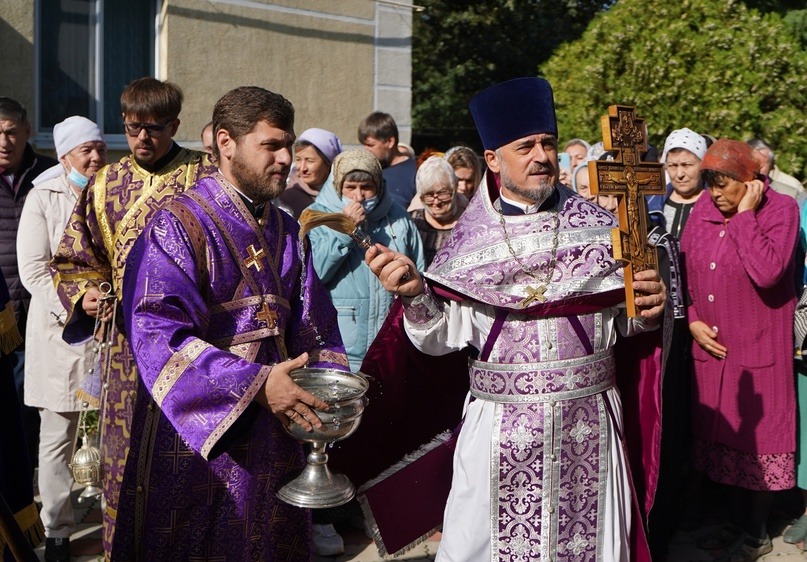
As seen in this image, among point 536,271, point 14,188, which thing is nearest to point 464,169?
point 14,188

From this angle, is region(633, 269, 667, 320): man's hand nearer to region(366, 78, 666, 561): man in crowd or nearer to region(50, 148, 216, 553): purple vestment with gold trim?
region(366, 78, 666, 561): man in crowd

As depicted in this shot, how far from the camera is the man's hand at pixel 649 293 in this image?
3820mm

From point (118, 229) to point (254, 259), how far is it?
1.24m

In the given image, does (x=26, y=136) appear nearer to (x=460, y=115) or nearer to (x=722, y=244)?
(x=722, y=244)

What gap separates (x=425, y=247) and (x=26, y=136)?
2655 millimetres

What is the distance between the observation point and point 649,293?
12.6 feet

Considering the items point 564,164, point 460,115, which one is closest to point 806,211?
point 564,164

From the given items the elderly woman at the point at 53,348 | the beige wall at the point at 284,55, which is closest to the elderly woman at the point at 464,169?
the elderly woman at the point at 53,348

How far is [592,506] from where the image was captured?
4.10 metres

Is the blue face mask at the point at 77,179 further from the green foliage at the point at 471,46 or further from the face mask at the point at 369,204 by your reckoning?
the green foliage at the point at 471,46

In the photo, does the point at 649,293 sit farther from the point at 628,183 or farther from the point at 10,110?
the point at 10,110

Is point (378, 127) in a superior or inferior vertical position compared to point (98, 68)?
inferior

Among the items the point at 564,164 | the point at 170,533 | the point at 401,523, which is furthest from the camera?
the point at 564,164

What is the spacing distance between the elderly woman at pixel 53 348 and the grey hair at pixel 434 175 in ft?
6.36
